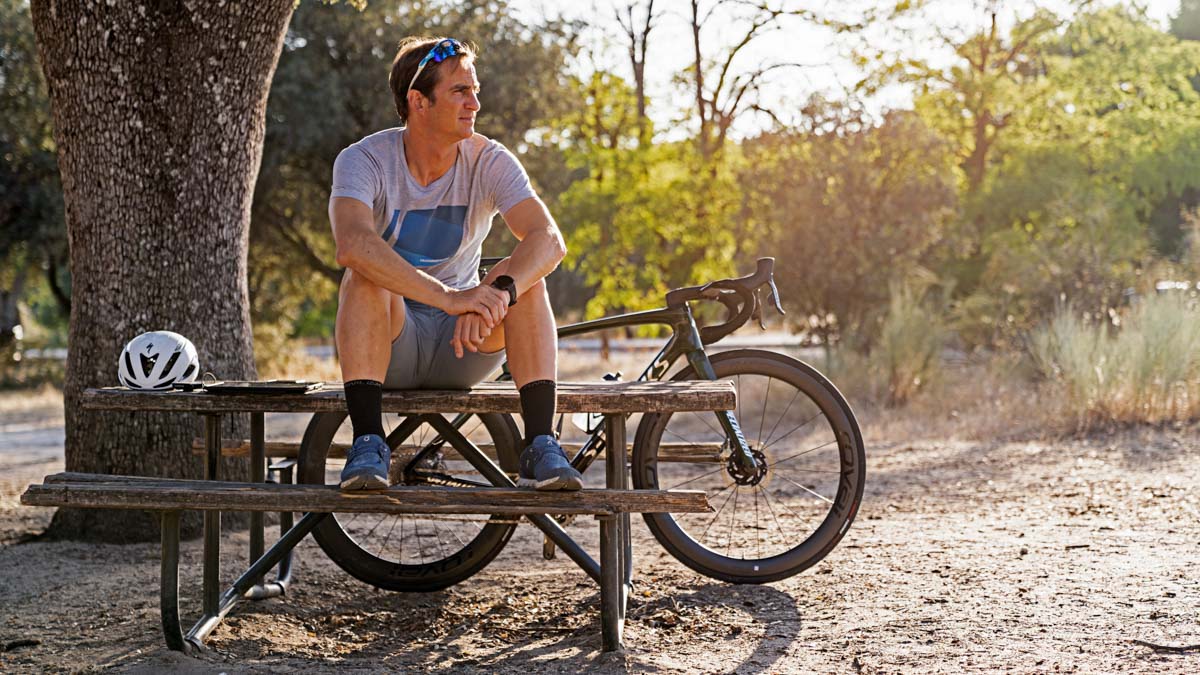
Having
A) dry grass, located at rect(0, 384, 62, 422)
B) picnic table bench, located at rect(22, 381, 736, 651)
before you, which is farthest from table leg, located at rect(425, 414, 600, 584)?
dry grass, located at rect(0, 384, 62, 422)

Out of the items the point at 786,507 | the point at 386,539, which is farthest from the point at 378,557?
the point at 786,507

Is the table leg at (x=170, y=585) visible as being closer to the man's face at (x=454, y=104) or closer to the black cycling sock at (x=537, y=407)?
the black cycling sock at (x=537, y=407)

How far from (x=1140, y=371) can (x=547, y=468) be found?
664 centimetres

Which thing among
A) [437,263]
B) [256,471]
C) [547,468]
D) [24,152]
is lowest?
[256,471]

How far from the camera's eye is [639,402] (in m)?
3.96

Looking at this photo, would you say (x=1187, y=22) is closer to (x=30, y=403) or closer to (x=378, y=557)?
(x=30, y=403)

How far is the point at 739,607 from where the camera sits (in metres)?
4.66

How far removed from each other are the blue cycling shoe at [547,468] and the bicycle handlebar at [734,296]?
1.30m

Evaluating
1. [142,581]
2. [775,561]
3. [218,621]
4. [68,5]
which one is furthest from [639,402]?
[68,5]

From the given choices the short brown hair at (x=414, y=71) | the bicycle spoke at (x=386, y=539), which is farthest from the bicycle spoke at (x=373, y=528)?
the short brown hair at (x=414, y=71)

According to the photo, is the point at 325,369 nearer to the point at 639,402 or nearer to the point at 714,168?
the point at 714,168

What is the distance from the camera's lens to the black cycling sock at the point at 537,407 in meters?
3.98

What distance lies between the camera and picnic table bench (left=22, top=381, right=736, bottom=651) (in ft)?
12.1

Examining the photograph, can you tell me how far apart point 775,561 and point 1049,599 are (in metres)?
1.01
